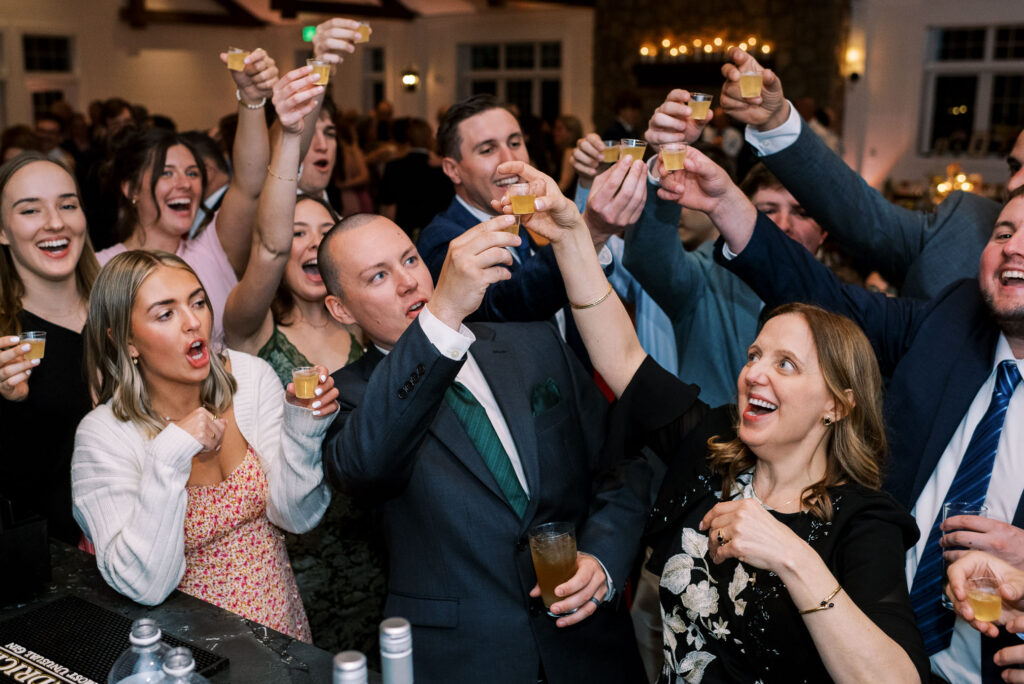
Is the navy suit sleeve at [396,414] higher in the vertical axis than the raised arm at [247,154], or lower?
lower

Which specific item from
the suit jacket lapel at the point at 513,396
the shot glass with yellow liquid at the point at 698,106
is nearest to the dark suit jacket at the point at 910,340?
the shot glass with yellow liquid at the point at 698,106

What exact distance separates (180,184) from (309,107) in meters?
0.99

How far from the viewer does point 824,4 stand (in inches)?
445

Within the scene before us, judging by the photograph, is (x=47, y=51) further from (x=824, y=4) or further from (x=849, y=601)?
(x=849, y=601)

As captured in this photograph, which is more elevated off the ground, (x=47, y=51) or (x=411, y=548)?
(x=47, y=51)

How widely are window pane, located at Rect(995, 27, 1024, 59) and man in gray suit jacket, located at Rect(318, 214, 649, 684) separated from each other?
11340 millimetres

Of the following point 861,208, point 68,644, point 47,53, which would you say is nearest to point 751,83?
point 861,208

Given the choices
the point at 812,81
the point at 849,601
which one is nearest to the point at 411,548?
the point at 849,601

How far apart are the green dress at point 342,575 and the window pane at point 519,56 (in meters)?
13.2

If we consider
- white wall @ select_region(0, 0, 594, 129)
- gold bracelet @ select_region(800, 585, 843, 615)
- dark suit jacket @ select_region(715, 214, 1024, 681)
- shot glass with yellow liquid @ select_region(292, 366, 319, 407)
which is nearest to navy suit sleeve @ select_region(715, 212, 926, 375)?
dark suit jacket @ select_region(715, 214, 1024, 681)

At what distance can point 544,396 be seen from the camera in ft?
6.50

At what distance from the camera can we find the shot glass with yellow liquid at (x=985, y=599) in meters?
1.57

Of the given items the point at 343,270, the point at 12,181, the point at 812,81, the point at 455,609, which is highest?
the point at 812,81

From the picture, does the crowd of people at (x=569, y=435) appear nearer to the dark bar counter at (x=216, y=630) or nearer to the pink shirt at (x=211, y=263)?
the dark bar counter at (x=216, y=630)
